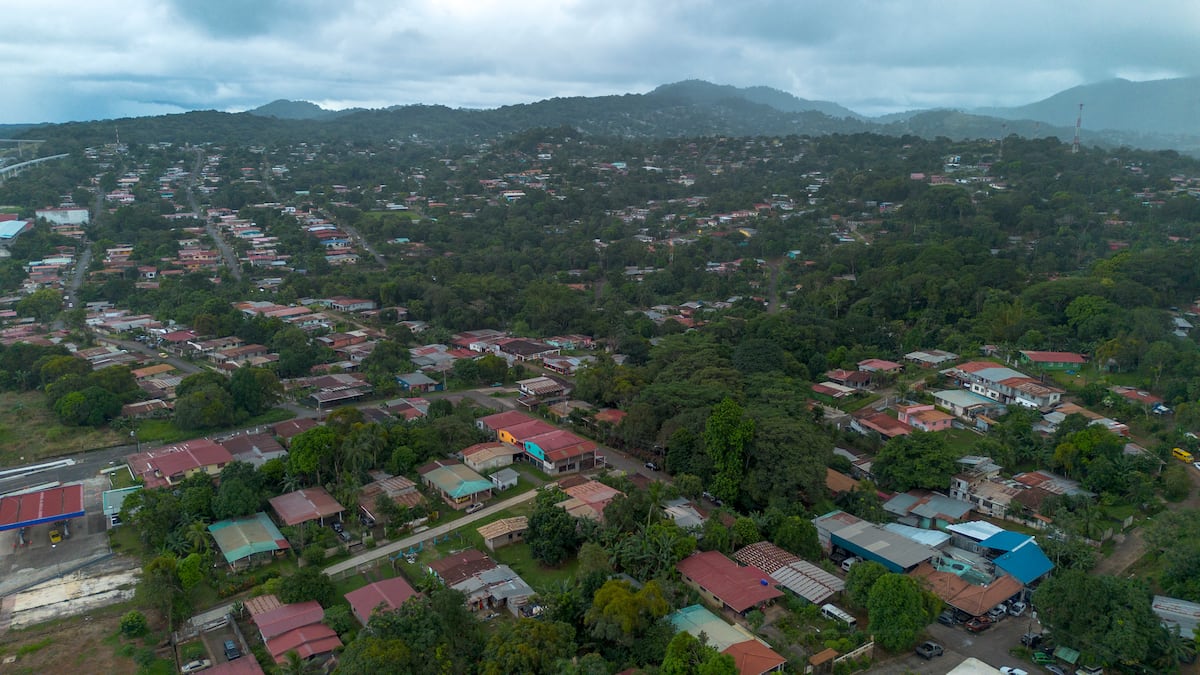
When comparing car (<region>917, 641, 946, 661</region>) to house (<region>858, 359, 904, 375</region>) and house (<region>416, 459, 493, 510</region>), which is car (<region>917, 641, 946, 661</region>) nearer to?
house (<region>416, 459, 493, 510</region>)

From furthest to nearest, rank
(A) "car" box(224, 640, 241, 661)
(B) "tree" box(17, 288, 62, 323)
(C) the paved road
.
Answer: (B) "tree" box(17, 288, 62, 323) → (C) the paved road → (A) "car" box(224, 640, 241, 661)

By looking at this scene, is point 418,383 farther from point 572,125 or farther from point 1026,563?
point 572,125

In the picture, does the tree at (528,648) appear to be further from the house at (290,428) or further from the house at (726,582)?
the house at (290,428)

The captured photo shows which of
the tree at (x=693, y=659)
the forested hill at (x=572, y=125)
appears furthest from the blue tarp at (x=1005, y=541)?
the forested hill at (x=572, y=125)

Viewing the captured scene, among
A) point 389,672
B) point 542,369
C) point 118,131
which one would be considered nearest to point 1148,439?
point 542,369

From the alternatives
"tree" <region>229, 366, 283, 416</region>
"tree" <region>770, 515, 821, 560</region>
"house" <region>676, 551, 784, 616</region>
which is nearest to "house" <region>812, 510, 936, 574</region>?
"tree" <region>770, 515, 821, 560</region>

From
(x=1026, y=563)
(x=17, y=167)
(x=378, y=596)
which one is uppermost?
(x=17, y=167)

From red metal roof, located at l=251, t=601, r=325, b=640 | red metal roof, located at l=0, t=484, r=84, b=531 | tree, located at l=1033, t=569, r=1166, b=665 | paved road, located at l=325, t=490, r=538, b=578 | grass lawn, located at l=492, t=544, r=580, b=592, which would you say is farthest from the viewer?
red metal roof, located at l=0, t=484, r=84, b=531

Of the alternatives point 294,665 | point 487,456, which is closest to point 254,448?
point 487,456
